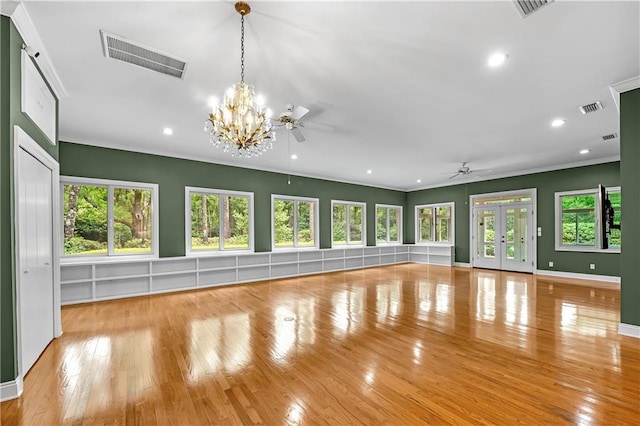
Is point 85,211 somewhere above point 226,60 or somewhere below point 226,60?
below

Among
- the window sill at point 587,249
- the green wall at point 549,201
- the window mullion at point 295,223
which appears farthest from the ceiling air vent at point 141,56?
the window sill at point 587,249

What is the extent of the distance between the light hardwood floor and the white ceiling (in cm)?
303

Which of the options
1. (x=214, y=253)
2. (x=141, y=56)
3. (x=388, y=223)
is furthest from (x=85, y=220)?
(x=388, y=223)

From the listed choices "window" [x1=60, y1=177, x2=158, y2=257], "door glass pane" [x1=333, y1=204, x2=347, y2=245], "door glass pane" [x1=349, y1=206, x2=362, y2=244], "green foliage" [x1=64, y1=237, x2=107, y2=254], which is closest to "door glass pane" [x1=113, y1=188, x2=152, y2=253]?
"window" [x1=60, y1=177, x2=158, y2=257]

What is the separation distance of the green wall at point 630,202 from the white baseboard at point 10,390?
21.0 feet

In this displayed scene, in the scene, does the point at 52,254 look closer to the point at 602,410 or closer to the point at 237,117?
the point at 237,117

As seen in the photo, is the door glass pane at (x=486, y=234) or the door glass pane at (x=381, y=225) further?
the door glass pane at (x=381, y=225)

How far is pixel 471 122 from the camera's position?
14.8ft

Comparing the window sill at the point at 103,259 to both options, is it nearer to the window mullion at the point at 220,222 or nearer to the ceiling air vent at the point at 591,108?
the window mullion at the point at 220,222

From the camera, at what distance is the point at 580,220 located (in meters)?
7.34

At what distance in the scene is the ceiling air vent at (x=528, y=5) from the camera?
6.87 feet

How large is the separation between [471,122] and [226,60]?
12.3 feet

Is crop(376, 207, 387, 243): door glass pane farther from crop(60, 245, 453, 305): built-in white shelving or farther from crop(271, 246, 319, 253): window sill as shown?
crop(271, 246, 319, 253): window sill

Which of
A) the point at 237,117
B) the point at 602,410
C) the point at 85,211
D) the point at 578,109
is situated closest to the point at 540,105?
the point at 578,109
